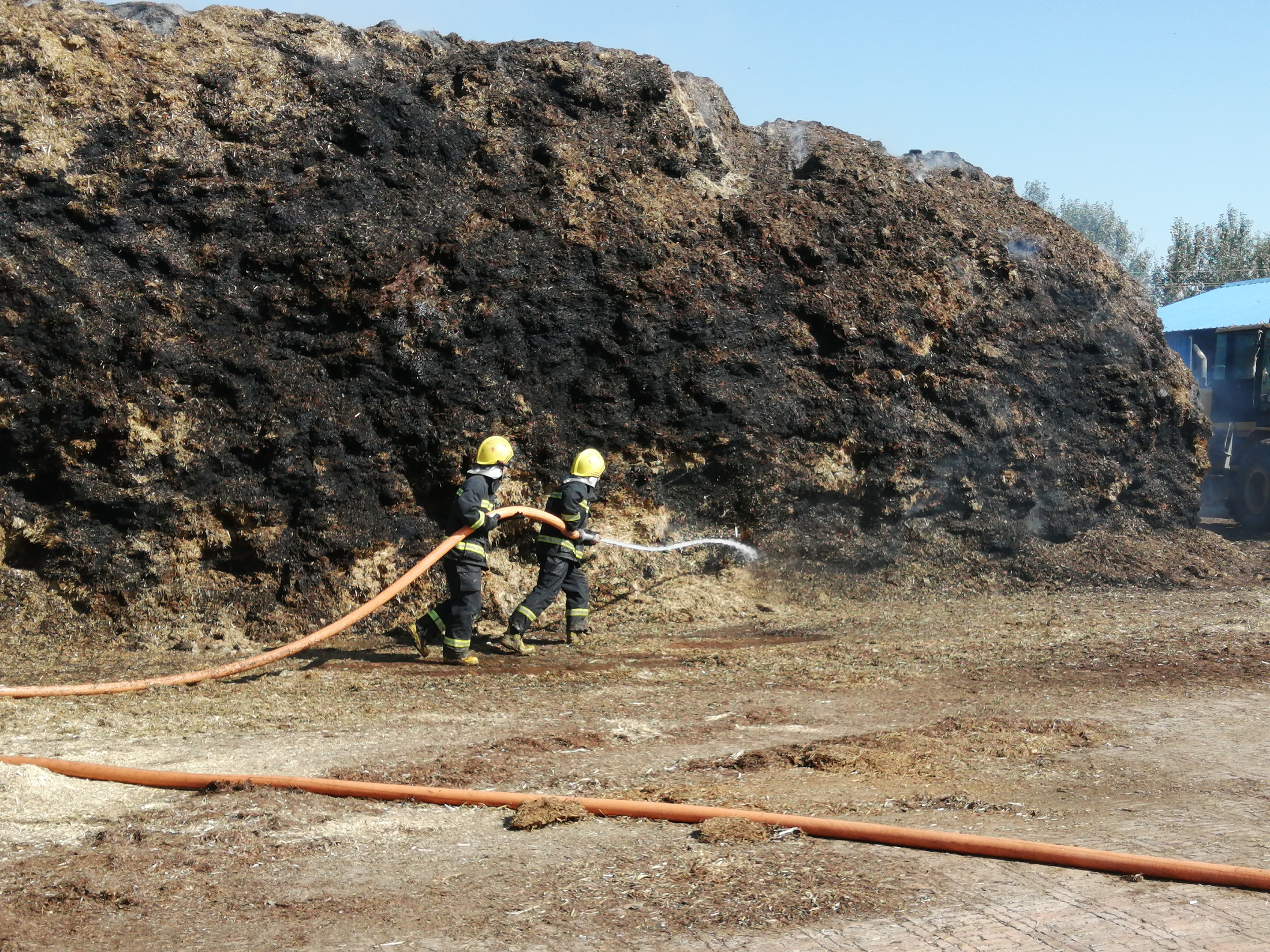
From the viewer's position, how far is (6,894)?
137 inches

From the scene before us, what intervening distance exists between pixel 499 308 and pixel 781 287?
2783 millimetres

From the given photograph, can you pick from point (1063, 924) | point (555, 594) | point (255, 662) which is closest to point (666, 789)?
point (1063, 924)

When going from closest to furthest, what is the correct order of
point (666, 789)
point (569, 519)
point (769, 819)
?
point (769, 819) < point (666, 789) < point (569, 519)

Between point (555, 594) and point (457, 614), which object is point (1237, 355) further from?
point (457, 614)

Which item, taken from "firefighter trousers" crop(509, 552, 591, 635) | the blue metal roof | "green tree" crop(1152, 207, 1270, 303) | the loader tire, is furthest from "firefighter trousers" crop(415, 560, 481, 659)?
"green tree" crop(1152, 207, 1270, 303)

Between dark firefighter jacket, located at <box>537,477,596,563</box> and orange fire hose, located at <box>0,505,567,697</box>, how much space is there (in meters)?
0.60

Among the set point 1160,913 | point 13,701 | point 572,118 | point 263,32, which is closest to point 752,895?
point 1160,913

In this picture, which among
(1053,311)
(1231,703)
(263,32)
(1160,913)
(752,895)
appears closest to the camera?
(1160,913)

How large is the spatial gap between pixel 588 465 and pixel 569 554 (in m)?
0.71

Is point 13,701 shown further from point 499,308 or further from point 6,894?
point 499,308

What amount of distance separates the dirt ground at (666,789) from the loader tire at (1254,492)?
7675 mm

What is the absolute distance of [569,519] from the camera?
823cm

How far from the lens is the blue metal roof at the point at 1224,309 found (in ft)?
57.3

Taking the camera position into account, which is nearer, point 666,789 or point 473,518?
point 666,789
